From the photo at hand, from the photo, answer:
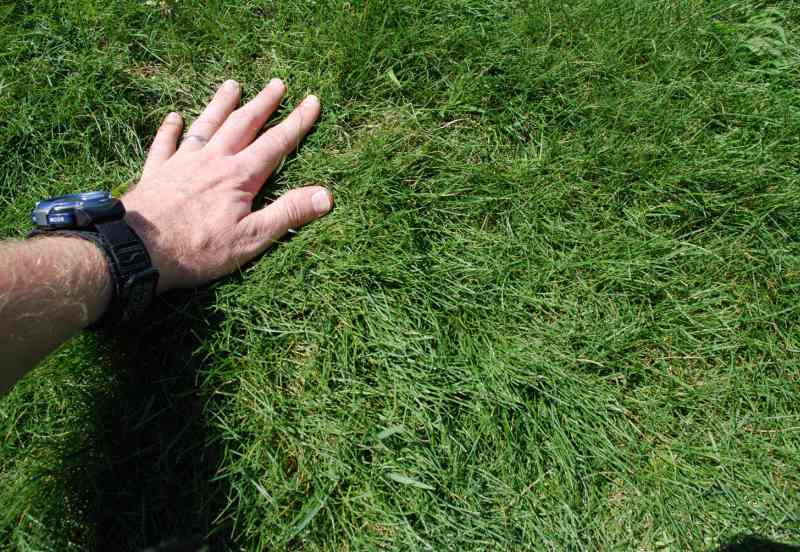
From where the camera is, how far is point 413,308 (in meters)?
2.01

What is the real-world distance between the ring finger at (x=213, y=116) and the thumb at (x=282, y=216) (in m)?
0.38

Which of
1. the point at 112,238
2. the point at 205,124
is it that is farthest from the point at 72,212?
the point at 205,124

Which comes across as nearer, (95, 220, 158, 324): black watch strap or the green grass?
(95, 220, 158, 324): black watch strap

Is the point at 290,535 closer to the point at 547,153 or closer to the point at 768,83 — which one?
the point at 547,153

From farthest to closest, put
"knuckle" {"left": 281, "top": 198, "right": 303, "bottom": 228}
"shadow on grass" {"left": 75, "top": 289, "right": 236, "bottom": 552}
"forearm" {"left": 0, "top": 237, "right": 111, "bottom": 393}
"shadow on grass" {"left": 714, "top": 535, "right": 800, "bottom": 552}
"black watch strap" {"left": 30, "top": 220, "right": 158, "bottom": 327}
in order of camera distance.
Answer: "knuckle" {"left": 281, "top": 198, "right": 303, "bottom": 228} < "shadow on grass" {"left": 714, "top": 535, "right": 800, "bottom": 552} < "shadow on grass" {"left": 75, "top": 289, "right": 236, "bottom": 552} < "black watch strap" {"left": 30, "top": 220, "right": 158, "bottom": 327} < "forearm" {"left": 0, "top": 237, "right": 111, "bottom": 393}

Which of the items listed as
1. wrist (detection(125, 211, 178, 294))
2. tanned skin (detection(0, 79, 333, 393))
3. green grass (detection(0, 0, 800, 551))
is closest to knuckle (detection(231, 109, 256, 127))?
tanned skin (detection(0, 79, 333, 393))

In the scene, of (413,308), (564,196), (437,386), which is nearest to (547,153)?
(564,196)

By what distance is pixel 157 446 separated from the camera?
187cm

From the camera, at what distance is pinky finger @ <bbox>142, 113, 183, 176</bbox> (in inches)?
82.2

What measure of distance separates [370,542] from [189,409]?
29.5 inches

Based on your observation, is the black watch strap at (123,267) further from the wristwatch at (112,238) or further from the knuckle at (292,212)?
the knuckle at (292,212)

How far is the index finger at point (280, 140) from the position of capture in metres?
2.07

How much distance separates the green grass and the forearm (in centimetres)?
37

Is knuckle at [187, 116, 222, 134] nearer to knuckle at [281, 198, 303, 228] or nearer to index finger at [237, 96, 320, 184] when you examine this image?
index finger at [237, 96, 320, 184]
